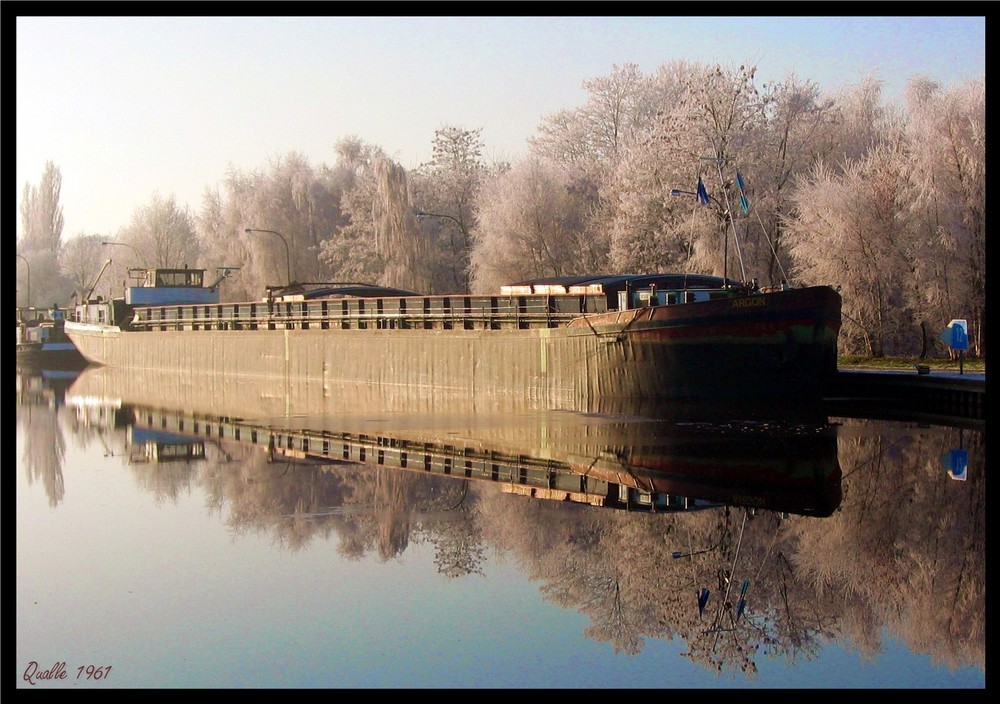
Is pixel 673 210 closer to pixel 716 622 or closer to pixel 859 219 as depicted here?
pixel 859 219

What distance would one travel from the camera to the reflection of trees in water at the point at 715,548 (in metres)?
13.7

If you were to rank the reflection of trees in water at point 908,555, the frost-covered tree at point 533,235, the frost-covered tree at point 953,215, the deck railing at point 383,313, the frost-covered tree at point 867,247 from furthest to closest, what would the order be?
the frost-covered tree at point 533,235 < the frost-covered tree at point 867,247 < the frost-covered tree at point 953,215 < the deck railing at point 383,313 < the reflection of trees in water at point 908,555

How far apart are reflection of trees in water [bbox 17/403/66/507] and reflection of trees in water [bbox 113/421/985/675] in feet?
10.6

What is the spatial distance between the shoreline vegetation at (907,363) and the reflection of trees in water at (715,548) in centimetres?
1646

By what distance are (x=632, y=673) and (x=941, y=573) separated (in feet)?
18.3

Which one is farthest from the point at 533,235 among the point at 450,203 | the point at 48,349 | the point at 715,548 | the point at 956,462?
the point at 715,548

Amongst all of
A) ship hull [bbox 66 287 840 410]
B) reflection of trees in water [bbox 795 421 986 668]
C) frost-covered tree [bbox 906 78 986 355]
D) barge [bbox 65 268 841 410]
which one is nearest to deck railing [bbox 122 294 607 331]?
barge [bbox 65 268 841 410]

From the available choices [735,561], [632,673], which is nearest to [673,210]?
[735,561]

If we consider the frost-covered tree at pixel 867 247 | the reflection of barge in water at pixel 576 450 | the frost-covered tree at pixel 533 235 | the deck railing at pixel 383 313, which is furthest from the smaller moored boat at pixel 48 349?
the frost-covered tree at pixel 867 247

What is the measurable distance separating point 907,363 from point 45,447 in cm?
2832

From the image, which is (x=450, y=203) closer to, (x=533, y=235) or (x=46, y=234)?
(x=533, y=235)

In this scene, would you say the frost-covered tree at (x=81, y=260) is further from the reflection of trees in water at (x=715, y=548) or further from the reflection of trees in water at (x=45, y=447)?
the reflection of trees in water at (x=715, y=548)

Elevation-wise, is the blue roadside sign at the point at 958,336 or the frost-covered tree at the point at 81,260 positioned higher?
the frost-covered tree at the point at 81,260

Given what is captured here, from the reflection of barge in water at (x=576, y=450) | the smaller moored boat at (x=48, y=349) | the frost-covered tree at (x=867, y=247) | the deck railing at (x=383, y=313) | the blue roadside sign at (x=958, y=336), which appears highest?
the frost-covered tree at (x=867, y=247)
